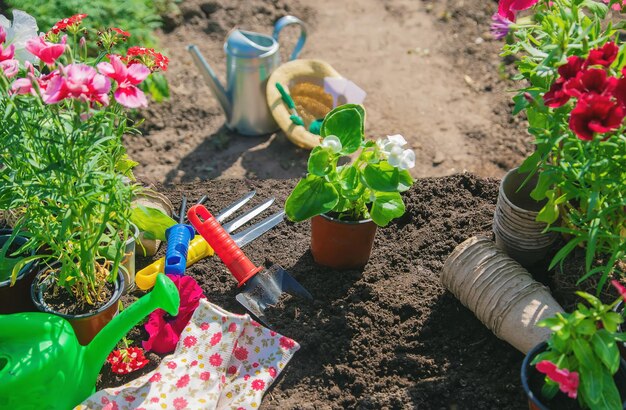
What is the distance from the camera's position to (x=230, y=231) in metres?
2.87

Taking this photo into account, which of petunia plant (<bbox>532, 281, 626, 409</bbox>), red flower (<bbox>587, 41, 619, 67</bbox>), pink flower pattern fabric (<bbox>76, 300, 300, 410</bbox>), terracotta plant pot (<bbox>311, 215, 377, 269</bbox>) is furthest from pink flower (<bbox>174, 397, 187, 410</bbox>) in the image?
red flower (<bbox>587, 41, 619, 67</bbox>)

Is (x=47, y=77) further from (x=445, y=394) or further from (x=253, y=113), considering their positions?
(x=253, y=113)

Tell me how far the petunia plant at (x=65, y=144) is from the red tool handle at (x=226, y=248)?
321 mm

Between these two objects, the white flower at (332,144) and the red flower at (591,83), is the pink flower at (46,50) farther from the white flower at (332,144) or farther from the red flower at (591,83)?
the red flower at (591,83)

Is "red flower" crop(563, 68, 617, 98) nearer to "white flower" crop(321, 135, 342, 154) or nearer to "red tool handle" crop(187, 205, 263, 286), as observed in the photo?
"white flower" crop(321, 135, 342, 154)

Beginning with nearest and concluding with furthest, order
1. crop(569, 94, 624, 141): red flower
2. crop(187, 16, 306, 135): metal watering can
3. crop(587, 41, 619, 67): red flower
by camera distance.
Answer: crop(569, 94, 624, 141): red flower → crop(587, 41, 619, 67): red flower → crop(187, 16, 306, 135): metal watering can

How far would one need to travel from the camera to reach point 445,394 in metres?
2.30

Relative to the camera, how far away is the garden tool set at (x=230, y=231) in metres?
2.57

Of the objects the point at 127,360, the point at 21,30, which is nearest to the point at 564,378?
the point at 127,360

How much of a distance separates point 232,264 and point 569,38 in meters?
1.26

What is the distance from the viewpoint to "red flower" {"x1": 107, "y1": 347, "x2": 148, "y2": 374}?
92.8 inches

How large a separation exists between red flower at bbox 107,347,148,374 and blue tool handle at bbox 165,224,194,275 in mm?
271

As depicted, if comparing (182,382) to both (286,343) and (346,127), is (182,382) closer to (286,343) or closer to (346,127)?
(286,343)

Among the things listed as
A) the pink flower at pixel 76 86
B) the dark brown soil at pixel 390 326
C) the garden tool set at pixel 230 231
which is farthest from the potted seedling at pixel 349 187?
the pink flower at pixel 76 86
